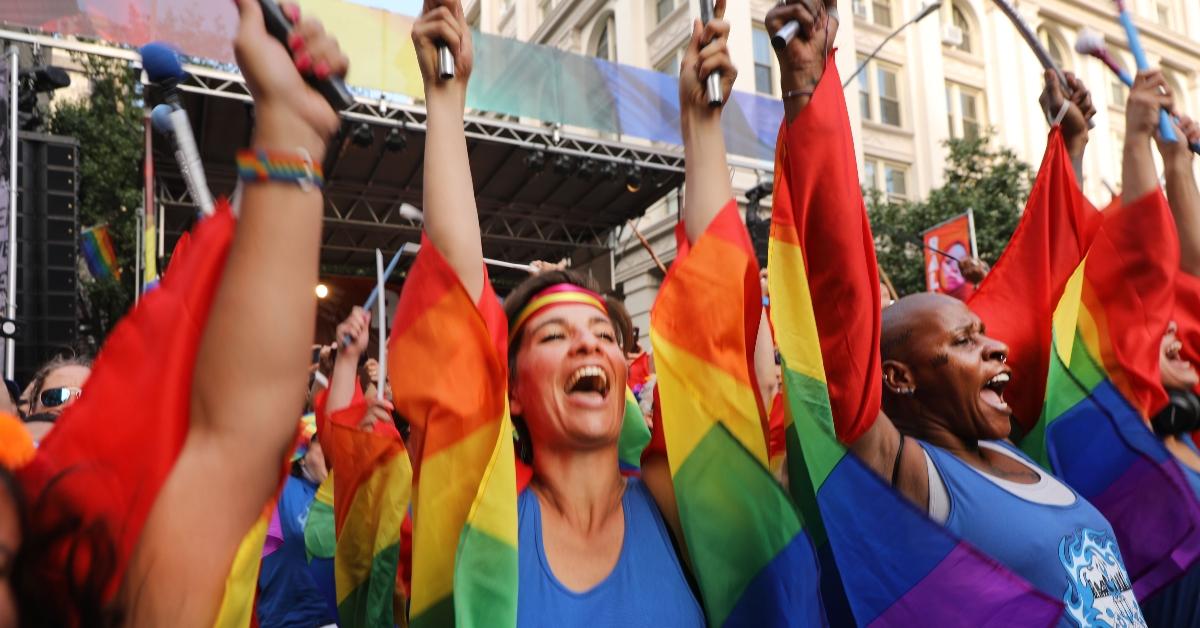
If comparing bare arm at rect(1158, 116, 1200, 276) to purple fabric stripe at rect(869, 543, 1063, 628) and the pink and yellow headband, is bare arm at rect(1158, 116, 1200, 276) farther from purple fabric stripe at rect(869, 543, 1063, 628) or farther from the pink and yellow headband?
the pink and yellow headband

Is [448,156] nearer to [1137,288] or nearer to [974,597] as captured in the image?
[974,597]

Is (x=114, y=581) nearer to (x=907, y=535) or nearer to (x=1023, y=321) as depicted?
(x=907, y=535)

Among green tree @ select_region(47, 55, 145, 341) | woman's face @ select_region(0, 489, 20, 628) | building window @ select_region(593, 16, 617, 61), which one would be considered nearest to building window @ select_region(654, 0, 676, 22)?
building window @ select_region(593, 16, 617, 61)

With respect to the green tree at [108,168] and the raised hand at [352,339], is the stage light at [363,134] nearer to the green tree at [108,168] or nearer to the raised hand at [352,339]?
the green tree at [108,168]

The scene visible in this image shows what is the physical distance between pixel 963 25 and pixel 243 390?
77.6 feet

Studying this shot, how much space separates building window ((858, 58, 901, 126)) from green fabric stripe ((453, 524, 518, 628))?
18.6 metres

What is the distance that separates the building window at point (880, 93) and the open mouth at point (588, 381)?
59.6 feet

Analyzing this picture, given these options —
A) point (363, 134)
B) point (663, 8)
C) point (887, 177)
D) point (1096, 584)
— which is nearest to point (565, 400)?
point (1096, 584)

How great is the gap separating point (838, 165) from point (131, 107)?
17742 millimetres

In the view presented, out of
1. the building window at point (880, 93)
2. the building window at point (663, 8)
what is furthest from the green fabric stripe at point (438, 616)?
the building window at point (880, 93)

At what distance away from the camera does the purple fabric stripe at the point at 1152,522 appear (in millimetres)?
2197

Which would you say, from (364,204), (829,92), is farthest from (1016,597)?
(364,204)

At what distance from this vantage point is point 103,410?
1.09 metres

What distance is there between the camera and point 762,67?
659 inches
